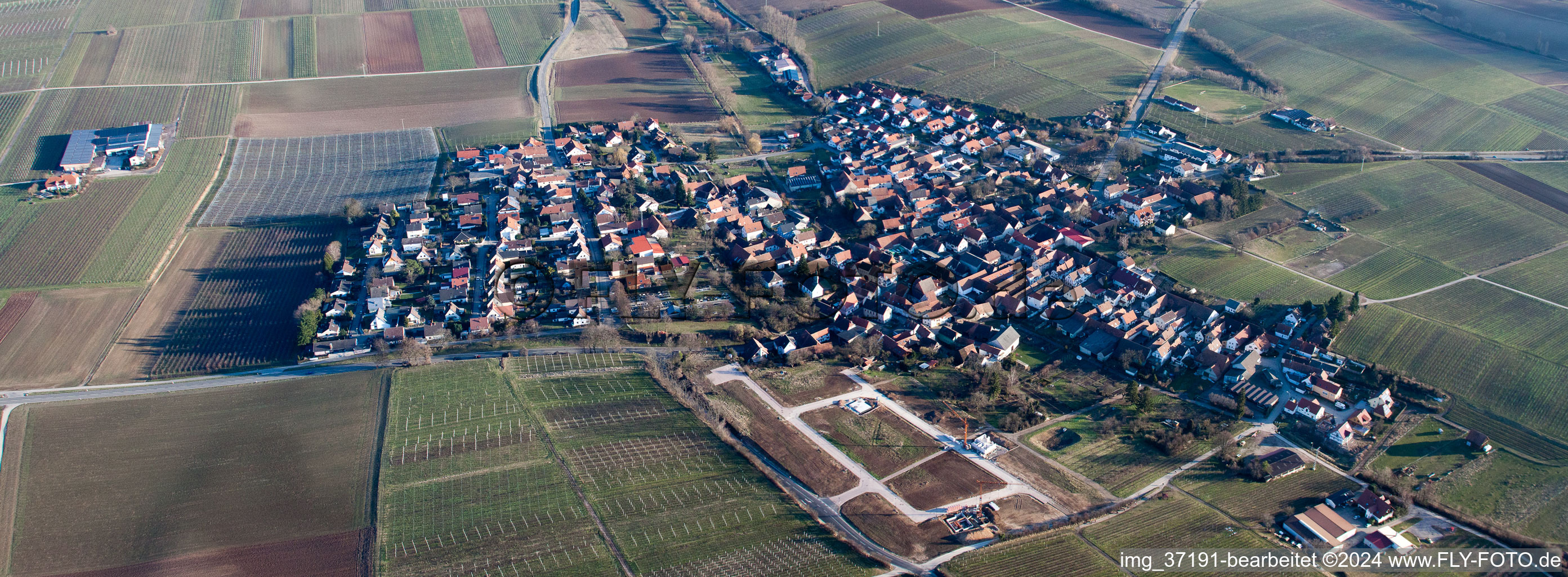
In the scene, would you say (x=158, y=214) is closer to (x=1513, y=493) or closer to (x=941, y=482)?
(x=941, y=482)

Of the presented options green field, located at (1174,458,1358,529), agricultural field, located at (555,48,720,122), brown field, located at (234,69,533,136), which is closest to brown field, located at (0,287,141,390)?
brown field, located at (234,69,533,136)

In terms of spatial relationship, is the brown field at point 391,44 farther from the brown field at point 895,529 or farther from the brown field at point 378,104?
the brown field at point 895,529

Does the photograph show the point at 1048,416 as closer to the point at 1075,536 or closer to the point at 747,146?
the point at 1075,536

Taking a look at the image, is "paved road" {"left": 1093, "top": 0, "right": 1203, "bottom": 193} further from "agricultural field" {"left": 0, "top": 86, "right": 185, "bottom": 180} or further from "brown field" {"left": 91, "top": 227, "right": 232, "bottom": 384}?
"agricultural field" {"left": 0, "top": 86, "right": 185, "bottom": 180}

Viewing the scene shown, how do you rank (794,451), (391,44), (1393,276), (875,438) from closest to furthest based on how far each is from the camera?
(794,451), (875,438), (1393,276), (391,44)

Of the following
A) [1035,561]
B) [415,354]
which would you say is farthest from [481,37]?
[1035,561]

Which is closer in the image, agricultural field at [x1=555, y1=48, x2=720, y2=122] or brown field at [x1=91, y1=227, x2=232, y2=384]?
brown field at [x1=91, y1=227, x2=232, y2=384]
